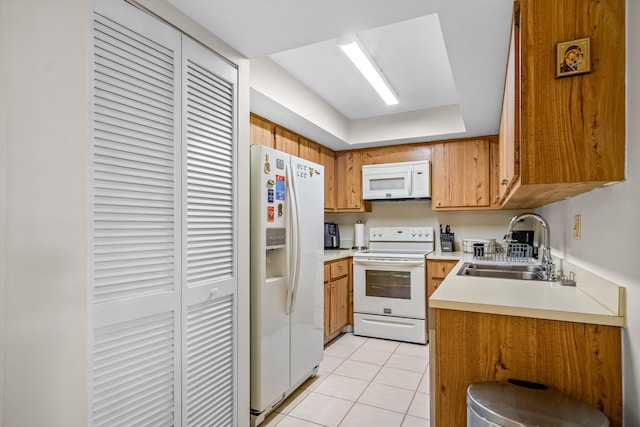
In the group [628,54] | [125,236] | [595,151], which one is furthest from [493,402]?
[125,236]

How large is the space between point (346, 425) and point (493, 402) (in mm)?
1249

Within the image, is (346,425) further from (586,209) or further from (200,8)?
(200,8)

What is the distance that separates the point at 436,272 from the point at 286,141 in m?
1.97

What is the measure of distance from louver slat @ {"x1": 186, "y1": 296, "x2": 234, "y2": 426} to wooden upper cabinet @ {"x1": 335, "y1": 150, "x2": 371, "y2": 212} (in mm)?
2552

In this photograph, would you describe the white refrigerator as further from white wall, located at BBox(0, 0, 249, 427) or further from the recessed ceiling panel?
white wall, located at BBox(0, 0, 249, 427)

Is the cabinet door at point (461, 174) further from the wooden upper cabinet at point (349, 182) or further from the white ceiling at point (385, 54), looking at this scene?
the wooden upper cabinet at point (349, 182)

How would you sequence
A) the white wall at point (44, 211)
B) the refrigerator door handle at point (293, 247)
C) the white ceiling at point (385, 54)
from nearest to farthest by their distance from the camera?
the white wall at point (44, 211) < the white ceiling at point (385, 54) < the refrigerator door handle at point (293, 247)

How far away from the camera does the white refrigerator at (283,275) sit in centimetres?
212

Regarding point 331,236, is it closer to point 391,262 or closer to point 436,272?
point 391,262

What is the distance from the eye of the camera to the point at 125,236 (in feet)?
4.38

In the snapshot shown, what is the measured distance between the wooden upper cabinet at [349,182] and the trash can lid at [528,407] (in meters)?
3.04

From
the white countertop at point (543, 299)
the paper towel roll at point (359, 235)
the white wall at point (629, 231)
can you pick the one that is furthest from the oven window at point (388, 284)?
the white wall at point (629, 231)

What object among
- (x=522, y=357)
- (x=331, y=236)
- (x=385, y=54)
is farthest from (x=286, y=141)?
(x=522, y=357)

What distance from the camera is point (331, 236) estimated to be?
4312 mm
